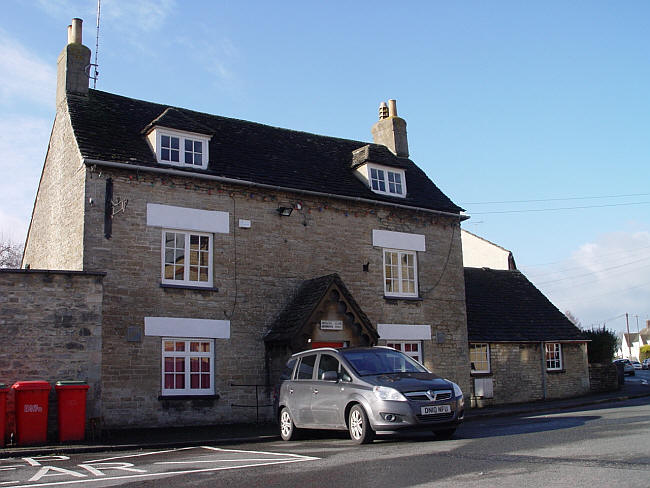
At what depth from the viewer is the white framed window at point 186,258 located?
17328 mm

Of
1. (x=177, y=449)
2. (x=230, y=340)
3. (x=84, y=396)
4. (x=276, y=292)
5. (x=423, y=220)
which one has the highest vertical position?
(x=423, y=220)

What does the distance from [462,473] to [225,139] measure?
15.0 m

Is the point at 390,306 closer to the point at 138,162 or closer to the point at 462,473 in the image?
the point at 138,162

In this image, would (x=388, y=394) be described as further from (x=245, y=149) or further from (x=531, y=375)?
(x=531, y=375)

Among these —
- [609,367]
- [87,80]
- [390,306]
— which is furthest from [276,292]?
[609,367]

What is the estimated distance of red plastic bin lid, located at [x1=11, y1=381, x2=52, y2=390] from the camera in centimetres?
1286

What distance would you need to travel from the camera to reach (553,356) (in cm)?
2608

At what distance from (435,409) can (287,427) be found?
3.54m

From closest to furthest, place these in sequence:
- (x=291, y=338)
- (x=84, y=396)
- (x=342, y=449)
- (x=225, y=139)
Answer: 1. (x=342, y=449)
2. (x=84, y=396)
3. (x=291, y=338)
4. (x=225, y=139)

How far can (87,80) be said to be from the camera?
19.5m

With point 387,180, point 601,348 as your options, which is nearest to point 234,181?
point 387,180

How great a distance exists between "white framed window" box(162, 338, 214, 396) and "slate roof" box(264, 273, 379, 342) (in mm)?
1765

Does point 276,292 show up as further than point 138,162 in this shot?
Yes

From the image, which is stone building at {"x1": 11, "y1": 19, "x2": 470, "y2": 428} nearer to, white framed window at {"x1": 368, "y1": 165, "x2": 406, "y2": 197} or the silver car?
white framed window at {"x1": 368, "y1": 165, "x2": 406, "y2": 197}
